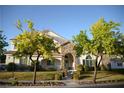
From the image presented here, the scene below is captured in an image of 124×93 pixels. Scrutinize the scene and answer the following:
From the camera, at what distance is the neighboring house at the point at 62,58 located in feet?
53.1

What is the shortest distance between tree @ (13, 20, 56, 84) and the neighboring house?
0.99 ft

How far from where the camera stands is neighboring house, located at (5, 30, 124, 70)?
16172 millimetres

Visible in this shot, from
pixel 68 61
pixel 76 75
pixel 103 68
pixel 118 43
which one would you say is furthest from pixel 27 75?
pixel 118 43

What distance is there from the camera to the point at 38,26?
16.0m

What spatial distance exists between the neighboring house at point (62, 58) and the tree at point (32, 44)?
301 mm

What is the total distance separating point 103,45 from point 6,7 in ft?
16.7

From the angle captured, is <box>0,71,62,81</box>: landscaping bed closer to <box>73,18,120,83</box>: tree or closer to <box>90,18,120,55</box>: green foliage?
<box>73,18,120,83</box>: tree

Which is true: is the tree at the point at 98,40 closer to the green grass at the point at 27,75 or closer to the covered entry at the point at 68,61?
the covered entry at the point at 68,61

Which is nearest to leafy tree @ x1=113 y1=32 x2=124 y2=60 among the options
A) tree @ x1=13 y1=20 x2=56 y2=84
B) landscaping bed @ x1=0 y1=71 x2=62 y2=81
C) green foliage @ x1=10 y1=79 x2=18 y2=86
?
landscaping bed @ x1=0 y1=71 x2=62 y2=81

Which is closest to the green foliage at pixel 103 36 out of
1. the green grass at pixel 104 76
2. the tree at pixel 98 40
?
the tree at pixel 98 40

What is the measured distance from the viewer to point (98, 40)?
16.4 meters

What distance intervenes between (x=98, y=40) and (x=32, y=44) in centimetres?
333
